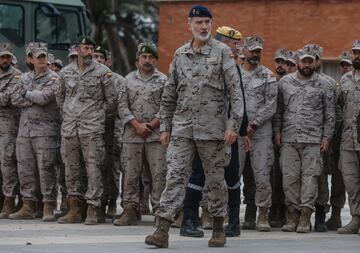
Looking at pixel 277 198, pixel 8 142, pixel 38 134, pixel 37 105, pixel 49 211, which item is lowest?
pixel 49 211

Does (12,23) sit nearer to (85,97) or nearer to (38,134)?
(38,134)

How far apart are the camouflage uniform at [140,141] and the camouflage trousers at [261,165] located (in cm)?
98

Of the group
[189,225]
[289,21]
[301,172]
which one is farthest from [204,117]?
[289,21]

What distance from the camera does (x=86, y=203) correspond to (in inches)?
529

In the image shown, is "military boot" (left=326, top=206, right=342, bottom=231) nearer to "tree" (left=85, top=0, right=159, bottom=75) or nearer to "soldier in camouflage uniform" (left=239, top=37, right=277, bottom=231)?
"soldier in camouflage uniform" (left=239, top=37, right=277, bottom=231)

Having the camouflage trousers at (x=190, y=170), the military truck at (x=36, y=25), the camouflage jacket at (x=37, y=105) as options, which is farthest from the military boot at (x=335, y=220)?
the military truck at (x=36, y=25)

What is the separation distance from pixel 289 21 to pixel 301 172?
17.3 metres

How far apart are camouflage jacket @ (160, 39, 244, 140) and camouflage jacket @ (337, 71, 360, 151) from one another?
2236mm

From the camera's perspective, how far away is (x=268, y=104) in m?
12.9

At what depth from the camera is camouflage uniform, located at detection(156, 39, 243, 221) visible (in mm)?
10930

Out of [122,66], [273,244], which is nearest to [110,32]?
[122,66]

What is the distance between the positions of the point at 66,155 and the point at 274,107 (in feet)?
8.30

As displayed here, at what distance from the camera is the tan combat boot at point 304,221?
12713 millimetres

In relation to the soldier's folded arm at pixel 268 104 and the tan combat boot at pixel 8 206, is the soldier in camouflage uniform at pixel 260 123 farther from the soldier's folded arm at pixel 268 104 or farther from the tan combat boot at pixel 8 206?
the tan combat boot at pixel 8 206
